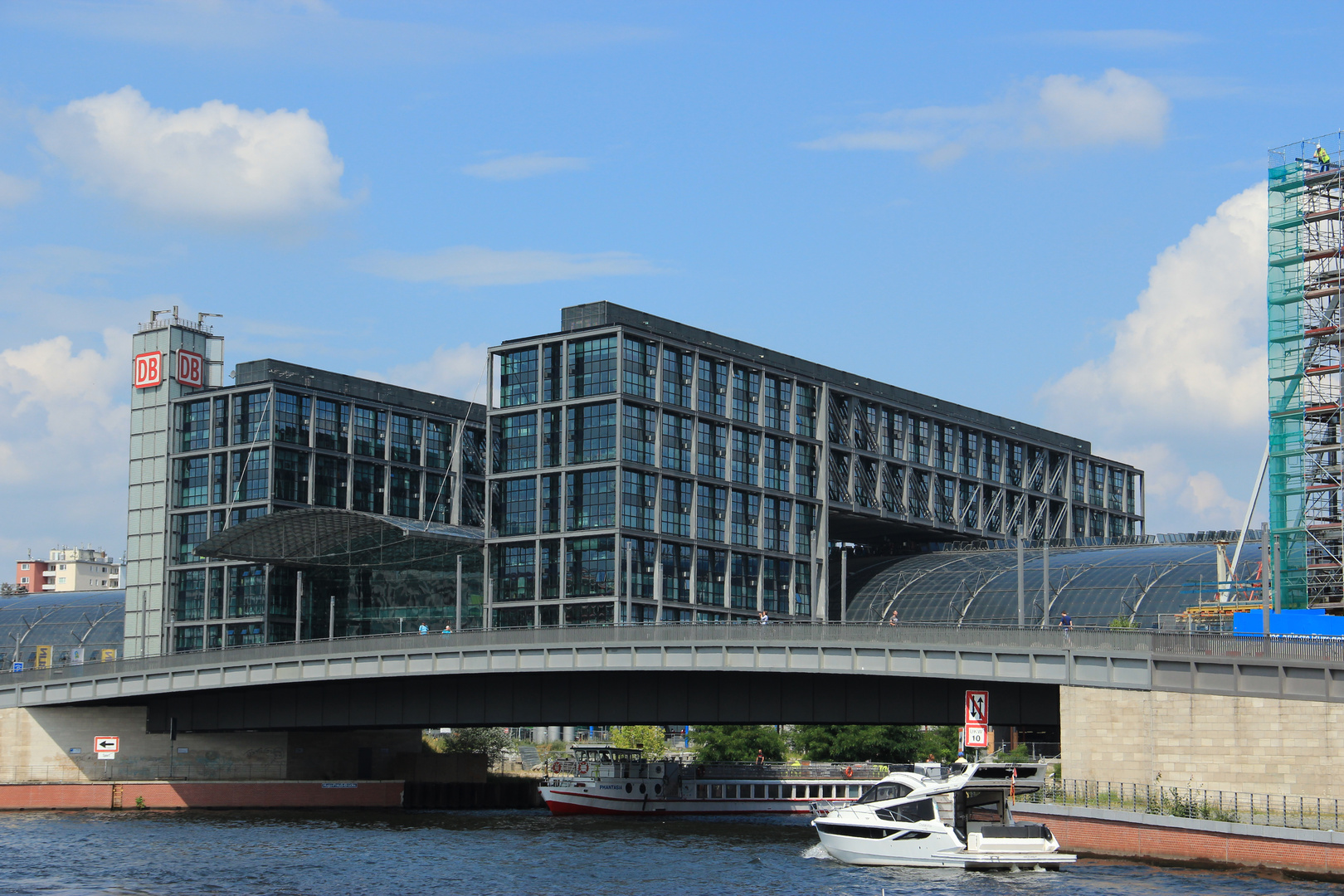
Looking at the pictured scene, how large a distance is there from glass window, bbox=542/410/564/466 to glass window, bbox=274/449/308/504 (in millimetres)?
29237

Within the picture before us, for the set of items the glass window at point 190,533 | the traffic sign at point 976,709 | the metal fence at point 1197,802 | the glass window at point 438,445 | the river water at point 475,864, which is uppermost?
the glass window at point 438,445

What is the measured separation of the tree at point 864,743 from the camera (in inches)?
5541

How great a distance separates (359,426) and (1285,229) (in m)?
93.9

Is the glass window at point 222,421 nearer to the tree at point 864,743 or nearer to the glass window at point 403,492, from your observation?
the glass window at point 403,492

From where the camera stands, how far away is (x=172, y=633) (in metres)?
162

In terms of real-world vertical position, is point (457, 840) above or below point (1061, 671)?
below

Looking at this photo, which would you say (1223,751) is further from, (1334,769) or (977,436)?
(977,436)

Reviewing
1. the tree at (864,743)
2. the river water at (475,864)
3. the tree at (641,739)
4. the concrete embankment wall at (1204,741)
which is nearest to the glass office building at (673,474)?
the tree at (864,743)

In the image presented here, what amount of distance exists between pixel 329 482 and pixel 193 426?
1470 centimetres

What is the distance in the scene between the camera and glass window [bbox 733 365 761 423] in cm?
14962

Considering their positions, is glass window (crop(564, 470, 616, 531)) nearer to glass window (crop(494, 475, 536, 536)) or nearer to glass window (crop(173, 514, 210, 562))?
glass window (crop(494, 475, 536, 536))

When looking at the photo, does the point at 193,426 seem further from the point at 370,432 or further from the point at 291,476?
the point at 370,432

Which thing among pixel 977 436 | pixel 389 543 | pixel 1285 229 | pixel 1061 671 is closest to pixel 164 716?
pixel 389 543

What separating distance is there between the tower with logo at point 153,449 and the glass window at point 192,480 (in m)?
1.11
